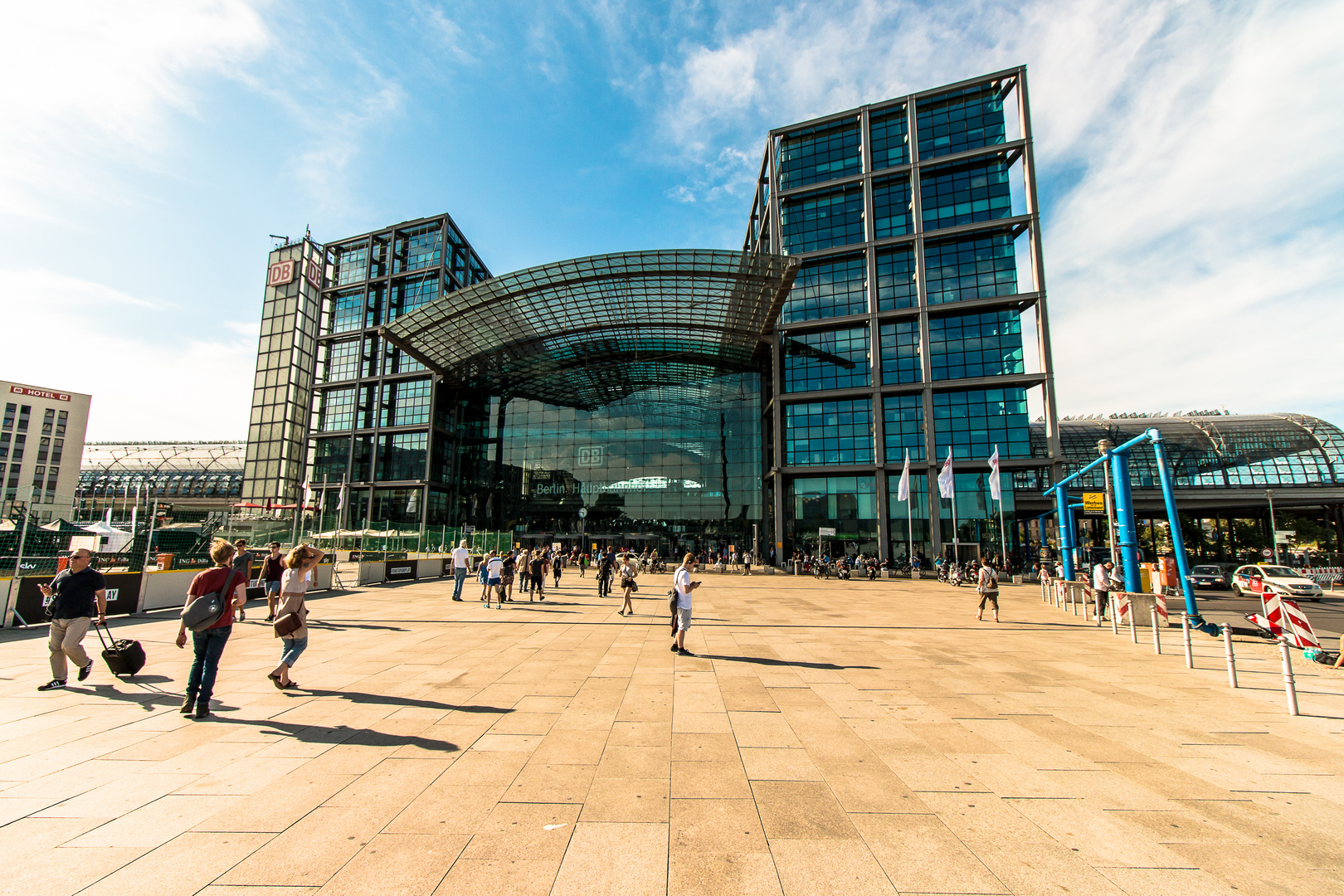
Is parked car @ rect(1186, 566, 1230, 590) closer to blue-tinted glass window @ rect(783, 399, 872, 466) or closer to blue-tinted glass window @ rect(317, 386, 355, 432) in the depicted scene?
blue-tinted glass window @ rect(783, 399, 872, 466)

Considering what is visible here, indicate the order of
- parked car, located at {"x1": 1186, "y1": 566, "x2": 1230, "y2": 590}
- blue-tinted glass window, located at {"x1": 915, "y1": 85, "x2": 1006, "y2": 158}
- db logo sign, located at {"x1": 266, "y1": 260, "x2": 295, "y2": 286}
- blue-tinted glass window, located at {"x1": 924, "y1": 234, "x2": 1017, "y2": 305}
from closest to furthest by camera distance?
parked car, located at {"x1": 1186, "y1": 566, "x2": 1230, "y2": 590} < blue-tinted glass window, located at {"x1": 924, "y1": 234, "x2": 1017, "y2": 305} < blue-tinted glass window, located at {"x1": 915, "y1": 85, "x2": 1006, "y2": 158} < db logo sign, located at {"x1": 266, "y1": 260, "x2": 295, "y2": 286}

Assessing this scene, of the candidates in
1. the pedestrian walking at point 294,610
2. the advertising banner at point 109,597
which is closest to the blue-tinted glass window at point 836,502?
the advertising banner at point 109,597

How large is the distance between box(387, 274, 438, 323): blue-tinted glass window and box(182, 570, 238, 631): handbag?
56.2 metres

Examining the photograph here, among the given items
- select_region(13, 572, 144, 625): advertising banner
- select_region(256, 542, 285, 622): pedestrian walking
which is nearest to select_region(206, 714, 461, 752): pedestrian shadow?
select_region(256, 542, 285, 622): pedestrian walking

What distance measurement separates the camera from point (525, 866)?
3.31 metres

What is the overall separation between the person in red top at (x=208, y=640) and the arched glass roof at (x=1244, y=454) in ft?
209

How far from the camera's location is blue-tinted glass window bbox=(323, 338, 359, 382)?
57469 mm

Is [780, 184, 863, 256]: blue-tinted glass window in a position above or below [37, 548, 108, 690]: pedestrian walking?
above

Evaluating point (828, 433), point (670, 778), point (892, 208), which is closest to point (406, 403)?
point (828, 433)

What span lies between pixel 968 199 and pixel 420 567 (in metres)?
46.2

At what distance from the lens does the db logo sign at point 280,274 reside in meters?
59.8

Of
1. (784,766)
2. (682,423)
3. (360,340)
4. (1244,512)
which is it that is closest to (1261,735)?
(784,766)

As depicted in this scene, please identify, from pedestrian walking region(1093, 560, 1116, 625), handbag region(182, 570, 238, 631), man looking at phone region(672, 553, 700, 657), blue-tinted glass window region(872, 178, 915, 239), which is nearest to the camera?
handbag region(182, 570, 238, 631)

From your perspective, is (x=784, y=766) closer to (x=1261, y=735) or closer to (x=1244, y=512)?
(x=1261, y=735)
